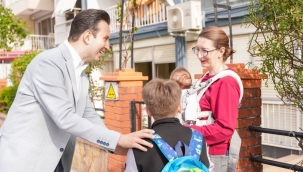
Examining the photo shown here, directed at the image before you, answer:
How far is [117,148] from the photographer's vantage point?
7.41 ft

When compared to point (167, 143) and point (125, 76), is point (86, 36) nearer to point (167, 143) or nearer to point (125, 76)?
point (167, 143)

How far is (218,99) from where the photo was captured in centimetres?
246

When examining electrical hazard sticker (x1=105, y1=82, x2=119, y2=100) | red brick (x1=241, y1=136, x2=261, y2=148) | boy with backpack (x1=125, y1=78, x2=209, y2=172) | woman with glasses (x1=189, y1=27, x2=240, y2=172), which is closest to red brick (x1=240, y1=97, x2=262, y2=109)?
red brick (x1=241, y1=136, x2=261, y2=148)

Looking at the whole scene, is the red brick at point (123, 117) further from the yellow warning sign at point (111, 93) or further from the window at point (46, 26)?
the window at point (46, 26)

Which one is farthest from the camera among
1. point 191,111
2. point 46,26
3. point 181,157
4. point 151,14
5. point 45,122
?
point 46,26

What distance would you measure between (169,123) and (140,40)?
10.7 m

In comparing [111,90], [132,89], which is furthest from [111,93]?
[132,89]

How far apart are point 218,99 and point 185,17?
741 centimetres

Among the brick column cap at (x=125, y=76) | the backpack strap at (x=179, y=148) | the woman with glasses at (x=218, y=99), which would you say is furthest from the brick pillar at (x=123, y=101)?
the backpack strap at (x=179, y=148)

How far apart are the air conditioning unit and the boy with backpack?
7.53 meters

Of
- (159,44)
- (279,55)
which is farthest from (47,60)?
(159,44)

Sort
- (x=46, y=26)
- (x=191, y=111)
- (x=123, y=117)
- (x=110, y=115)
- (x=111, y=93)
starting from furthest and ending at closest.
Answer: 1. (x=46, y=26)
2. (x=110, y=115)
3. (x=111, y=93)
4. (x=123, y=117)
5. (x=191, y=111)

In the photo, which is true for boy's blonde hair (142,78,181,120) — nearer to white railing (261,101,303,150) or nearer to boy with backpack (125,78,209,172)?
boy with backpack (125,78,209,172)

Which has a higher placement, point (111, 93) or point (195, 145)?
point (111, 93)
